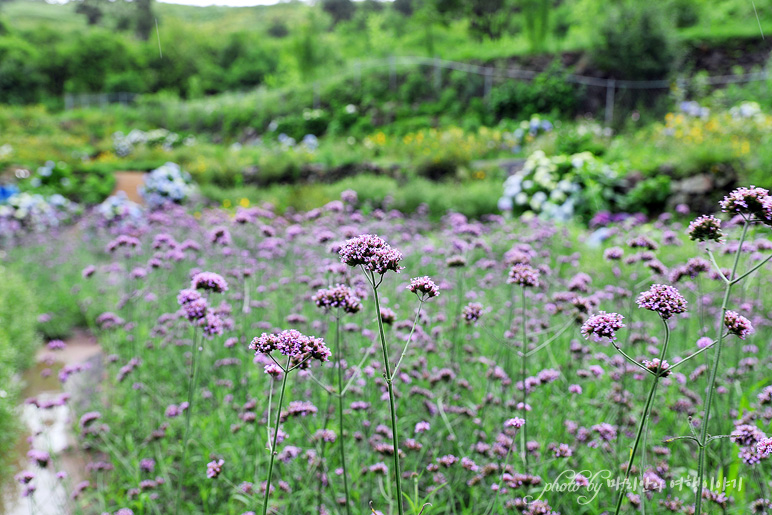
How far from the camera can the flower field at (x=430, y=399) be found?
1.40 meters

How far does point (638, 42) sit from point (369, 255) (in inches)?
654

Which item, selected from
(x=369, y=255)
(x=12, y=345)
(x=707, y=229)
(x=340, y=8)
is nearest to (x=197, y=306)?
(x=369, y=255)

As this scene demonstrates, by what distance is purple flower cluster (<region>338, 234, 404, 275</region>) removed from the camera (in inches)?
46.9

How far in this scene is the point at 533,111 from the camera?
51.2ft

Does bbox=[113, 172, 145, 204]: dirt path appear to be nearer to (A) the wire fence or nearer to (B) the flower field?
(B) the flower field

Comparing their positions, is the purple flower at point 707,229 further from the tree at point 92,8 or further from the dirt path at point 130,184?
the tree at point 92,8

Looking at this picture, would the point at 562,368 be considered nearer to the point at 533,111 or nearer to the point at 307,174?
the point at 307,174

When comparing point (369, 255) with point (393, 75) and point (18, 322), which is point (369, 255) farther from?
point (393, 75)

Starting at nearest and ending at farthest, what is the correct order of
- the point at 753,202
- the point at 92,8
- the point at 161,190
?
1. the point at 753,202
2. the point at 161,190
3. the point at 92,8

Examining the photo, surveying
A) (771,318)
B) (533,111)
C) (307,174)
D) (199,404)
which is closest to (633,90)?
(533,111)

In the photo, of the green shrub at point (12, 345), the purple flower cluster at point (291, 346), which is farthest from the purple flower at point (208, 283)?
the green shrub at point (12, 345)

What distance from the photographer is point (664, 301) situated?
1175 mm

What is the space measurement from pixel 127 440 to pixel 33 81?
47022mm

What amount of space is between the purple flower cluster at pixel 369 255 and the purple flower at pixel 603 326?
0.50 m
